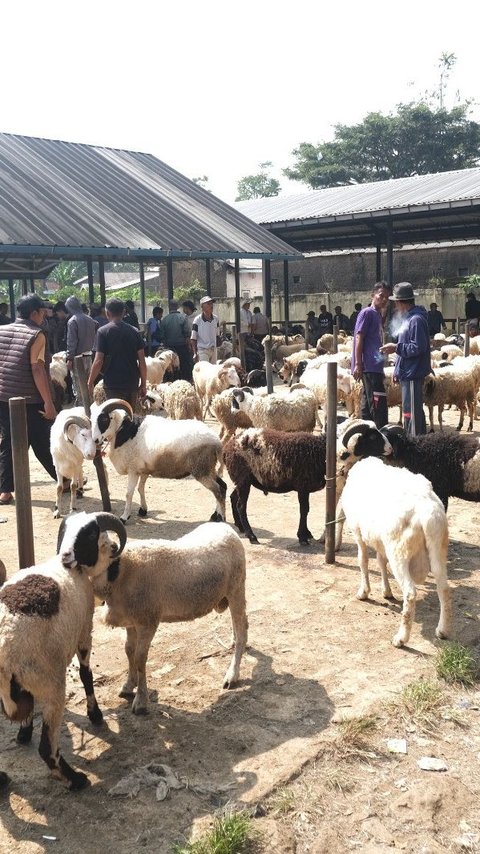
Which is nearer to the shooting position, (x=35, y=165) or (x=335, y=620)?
(x=335, y=620)

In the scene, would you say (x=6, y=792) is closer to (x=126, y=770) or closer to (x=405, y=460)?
(x=126, y=770)

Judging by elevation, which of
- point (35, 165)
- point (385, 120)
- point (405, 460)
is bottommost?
point (405, 460)

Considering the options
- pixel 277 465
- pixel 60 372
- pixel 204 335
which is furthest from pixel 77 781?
pixel 60 372

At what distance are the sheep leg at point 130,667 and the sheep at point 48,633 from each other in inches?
14.7

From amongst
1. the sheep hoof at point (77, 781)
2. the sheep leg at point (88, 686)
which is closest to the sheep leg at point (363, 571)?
the sheep leg at point (88, 686)

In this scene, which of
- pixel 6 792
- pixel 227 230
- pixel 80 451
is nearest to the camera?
pixel 6 792

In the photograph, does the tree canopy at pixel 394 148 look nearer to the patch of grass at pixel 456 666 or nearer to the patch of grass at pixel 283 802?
the patch of grass at pixel 456 666

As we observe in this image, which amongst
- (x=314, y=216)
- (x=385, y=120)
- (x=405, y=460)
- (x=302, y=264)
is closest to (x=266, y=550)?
(x=405, y=460)

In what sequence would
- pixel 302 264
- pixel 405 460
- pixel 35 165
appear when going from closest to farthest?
1. pixel 405 460
2. pixel 35 165
3. pixel 302 264

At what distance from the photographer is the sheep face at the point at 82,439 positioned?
7.08 metres

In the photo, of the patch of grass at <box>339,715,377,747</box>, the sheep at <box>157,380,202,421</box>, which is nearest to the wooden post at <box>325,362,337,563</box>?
the patch of grass at <box>339,715,377,747</box>

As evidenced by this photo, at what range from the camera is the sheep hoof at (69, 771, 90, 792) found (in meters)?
3.36

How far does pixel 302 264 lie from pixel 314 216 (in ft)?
36.8

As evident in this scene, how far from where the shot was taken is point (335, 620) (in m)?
5.11
